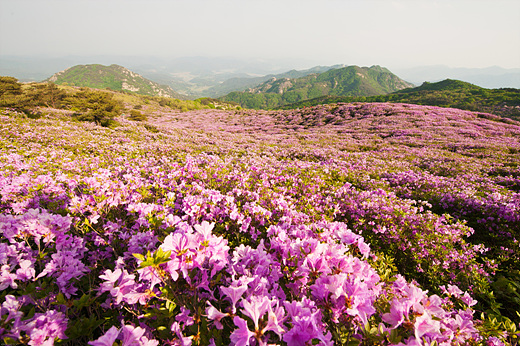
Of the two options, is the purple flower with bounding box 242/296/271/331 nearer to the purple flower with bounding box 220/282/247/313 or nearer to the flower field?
the flower field

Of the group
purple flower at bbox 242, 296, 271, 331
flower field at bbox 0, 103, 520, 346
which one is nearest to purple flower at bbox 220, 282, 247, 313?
flower field at bbox 0, 103, 520, 346

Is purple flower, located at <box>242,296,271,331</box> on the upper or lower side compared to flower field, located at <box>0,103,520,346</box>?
upper

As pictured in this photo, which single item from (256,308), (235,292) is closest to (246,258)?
(235,292)

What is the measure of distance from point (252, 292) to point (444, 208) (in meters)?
8.61

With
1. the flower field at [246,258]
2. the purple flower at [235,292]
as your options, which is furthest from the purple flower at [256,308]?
the purple flower at [235,292]

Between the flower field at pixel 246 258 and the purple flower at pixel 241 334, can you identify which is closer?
the purple flower at pixel 241 334

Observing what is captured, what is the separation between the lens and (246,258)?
2049mm

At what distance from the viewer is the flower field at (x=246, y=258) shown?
1.54 metres

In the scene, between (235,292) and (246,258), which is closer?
(235,292)

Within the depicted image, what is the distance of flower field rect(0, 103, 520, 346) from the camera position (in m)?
1.54

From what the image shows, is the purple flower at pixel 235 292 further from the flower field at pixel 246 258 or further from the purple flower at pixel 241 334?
the purple flower at pixel 241 334

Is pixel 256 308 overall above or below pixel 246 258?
above

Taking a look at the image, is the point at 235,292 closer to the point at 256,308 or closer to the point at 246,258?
the point at 256,308

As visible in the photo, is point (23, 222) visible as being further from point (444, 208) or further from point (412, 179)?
point (412, 179)
